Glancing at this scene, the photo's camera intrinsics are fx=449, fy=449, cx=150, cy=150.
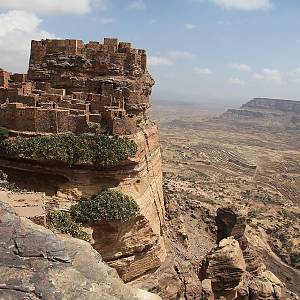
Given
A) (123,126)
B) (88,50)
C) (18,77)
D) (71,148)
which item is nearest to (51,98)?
(71,148)

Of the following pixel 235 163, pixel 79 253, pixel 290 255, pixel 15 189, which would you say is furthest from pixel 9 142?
pixel 235 163

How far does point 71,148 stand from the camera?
88.3 ft

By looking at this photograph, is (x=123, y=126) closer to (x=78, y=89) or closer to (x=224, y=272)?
(x=78, y=89)

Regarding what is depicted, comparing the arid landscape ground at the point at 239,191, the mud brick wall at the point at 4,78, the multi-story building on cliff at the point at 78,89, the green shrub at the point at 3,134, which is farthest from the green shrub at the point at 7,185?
the arid landscape ground at the point at 239,191

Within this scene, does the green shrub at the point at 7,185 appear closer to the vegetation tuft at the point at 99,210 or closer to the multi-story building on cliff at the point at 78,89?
the vegetation tuft at the point at 99,210

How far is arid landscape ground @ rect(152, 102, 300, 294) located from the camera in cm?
4766

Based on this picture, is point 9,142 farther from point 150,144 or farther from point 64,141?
point 150,144

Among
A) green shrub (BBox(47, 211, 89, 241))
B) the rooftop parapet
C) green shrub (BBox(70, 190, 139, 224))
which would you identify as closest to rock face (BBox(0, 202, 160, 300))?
green shrub (BBox(47, 211, 89, 241))

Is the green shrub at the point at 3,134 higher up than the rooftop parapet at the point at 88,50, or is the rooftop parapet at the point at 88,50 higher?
the rooftop parapet at the point at 88,50

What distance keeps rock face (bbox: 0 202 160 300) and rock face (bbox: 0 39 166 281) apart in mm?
10064

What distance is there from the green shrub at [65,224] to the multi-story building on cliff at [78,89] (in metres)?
5.44

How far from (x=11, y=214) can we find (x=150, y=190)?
1588 centimetres

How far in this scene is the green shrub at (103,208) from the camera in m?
26.3

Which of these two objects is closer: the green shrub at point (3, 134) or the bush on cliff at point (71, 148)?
the bush on cliff at point (71, 148)
